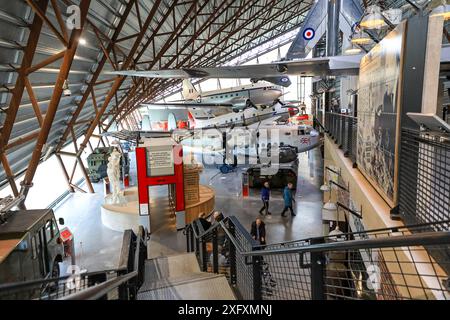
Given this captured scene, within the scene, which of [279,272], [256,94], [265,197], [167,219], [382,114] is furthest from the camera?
[256,94]

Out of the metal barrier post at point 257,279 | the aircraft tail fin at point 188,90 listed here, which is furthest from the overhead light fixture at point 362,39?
the aircraft tail fin at point 188,90

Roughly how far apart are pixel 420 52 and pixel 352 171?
13.0 ft

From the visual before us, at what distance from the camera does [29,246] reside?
608 centimetres

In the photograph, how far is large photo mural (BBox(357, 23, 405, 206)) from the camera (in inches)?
166

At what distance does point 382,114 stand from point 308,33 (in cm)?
1341

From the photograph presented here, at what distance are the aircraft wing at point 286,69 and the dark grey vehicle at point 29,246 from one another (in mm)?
6409

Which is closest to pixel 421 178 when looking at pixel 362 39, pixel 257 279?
pixel 257 279

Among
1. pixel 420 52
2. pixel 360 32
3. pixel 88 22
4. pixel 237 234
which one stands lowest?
pixel 237 234

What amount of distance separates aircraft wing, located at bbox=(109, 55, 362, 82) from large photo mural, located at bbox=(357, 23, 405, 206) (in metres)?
2.39

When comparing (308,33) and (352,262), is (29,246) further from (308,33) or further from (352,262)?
(308,33)

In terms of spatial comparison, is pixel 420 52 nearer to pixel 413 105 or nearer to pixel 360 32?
pixel 413 105

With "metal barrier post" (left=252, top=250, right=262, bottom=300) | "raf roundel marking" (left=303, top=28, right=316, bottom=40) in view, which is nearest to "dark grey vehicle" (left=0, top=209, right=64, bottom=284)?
"metal barrier post" (left=252, top=250, right=262, bottom=300)

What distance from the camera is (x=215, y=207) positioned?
14.0 m
